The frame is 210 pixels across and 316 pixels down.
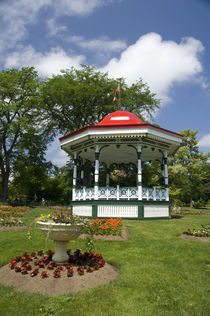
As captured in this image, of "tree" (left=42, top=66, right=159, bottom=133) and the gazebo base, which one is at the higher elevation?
"tree" (left=42, top=66, right=159, bottom=133)

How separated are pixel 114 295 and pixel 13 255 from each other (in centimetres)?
364

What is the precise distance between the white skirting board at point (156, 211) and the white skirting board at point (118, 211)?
740mm

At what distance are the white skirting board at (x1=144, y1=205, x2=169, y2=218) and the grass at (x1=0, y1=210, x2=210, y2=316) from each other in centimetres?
626

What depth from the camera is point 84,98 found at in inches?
1197

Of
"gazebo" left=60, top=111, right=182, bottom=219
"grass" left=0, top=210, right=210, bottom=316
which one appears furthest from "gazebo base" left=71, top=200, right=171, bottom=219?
"grass" left=0, top=210, right=210, bottom=316

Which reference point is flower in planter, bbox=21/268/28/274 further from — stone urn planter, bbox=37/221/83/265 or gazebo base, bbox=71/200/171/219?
gazebo base, bbox=71/200/171/219

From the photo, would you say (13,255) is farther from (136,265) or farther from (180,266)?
(180,266)

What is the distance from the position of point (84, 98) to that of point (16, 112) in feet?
28.9

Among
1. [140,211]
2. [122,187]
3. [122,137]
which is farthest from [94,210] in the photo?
[122,137]

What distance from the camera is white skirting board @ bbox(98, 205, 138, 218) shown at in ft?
45.7

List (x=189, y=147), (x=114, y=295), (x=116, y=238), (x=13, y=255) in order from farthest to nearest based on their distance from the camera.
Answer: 1. (x=189, y=147)
2. (x=116, y=238)
3. (x=13, y=255)
4. (x=114, y=295)

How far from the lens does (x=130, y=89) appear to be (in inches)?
1309

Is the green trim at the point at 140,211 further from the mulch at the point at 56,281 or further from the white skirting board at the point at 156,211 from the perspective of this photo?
the mulch at the point at 56,281

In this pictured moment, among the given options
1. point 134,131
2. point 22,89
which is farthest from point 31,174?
point 134,131
